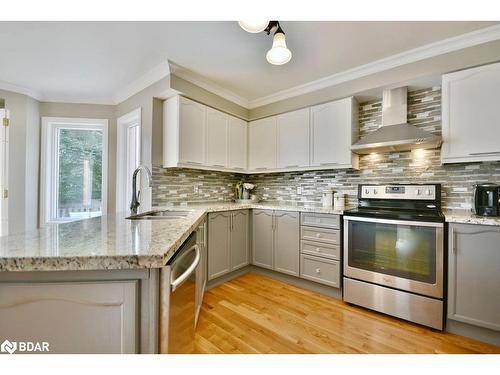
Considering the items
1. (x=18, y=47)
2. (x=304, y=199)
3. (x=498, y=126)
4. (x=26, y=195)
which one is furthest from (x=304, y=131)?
(x=26, y=195)

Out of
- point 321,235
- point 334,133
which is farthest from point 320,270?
point 334,133

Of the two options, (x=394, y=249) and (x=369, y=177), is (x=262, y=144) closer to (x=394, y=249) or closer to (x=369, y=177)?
(x=369, y=177)

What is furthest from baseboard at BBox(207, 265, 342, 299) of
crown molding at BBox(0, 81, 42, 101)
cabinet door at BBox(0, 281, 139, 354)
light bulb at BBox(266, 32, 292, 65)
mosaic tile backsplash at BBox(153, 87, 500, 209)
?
crown molding at BBox(0, 81, 42, 101)

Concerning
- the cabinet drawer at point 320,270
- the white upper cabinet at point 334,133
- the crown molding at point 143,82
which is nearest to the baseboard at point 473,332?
the cabinet drawer at point 320,270

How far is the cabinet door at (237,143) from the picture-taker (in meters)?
3.18

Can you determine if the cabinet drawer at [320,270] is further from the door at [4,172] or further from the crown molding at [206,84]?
the door at [4,172]

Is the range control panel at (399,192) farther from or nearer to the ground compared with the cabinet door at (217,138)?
nearer to the ground

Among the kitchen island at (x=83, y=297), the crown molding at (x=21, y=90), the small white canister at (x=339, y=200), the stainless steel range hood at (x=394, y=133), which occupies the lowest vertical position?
the kitchen island at (x=83, y=297)

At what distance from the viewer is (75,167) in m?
3.32

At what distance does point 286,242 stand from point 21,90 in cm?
388

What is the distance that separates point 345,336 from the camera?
1.70 m

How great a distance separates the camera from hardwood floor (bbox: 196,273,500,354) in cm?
158

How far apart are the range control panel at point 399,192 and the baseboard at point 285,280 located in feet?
3.52

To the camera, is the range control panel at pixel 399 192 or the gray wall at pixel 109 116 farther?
the gray wall at pixel 109 116
